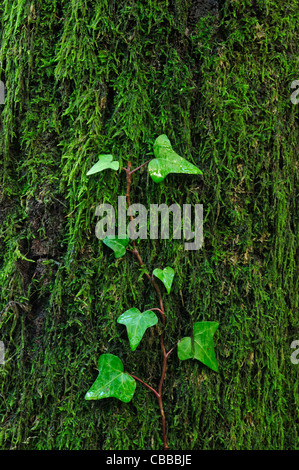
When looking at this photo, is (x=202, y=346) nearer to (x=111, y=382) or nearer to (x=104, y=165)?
(x=111, y=382)

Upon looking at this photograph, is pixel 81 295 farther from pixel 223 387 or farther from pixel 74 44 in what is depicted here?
pixel 74 44

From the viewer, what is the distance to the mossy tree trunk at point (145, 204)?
49.8 inches

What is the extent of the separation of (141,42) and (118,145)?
15.7 inches

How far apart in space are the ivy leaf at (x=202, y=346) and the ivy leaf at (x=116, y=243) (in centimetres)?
40

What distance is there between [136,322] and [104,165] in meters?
0.56

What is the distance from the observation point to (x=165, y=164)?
126 centimetres

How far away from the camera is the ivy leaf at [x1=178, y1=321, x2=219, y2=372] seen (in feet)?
4.17

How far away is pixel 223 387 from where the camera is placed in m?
1.31

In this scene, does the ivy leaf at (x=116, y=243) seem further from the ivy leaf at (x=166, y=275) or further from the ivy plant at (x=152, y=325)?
the ivy leaf at (x=166, y=275)

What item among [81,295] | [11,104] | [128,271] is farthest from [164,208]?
[11,104]
